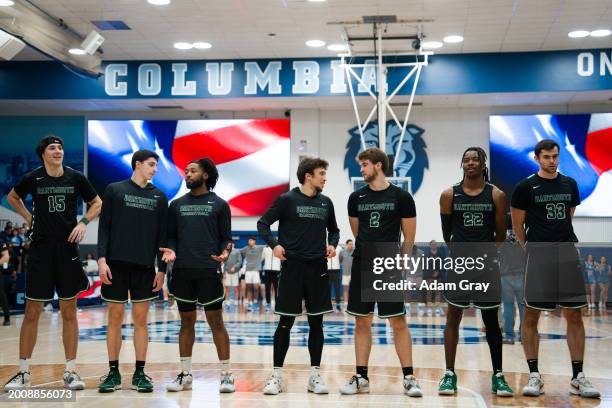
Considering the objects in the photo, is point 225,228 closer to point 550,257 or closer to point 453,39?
point 550,257

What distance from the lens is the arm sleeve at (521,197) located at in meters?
6.06

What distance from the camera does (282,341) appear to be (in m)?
5.98

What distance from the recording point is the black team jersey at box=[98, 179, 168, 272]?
593 centimetres

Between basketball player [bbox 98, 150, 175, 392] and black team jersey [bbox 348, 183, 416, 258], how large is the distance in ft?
5.18

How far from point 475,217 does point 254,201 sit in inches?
530

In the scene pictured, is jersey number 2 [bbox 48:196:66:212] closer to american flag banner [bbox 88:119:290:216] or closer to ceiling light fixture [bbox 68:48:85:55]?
ceiling light fixture [bbox 68:48:85:55]

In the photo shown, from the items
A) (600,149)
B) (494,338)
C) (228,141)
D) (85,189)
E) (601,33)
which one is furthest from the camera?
(228,141)

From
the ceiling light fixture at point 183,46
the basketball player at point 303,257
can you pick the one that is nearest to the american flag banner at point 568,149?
the ceiling light fixture at point 183,46

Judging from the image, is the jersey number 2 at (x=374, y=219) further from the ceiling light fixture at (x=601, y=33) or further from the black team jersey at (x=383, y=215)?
the ceiling light fixture at (x=601, y=33)

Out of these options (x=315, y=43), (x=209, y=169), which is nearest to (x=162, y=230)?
(x=209, y=169)

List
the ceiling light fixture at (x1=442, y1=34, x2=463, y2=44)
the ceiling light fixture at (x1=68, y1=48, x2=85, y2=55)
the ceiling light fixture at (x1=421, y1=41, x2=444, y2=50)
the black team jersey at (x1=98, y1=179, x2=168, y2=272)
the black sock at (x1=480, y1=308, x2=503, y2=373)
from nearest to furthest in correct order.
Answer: the black sock at (x1=480, y1=308, x2=503, y2=373)
the black team jersey at (x1=98, y1=179, x2=168, y2=272)
the ceiling light fixture at (x1=68, y1=48, x2=85, y2=55)
the ceiling light fixture at (x1=442, y1=34, x2=463, y2=44)
the ceiling light fixture at (x1=421, y1=41, x2=444, y2=50)

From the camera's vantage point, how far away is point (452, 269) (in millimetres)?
5984

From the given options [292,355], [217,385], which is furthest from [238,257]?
[217,385]

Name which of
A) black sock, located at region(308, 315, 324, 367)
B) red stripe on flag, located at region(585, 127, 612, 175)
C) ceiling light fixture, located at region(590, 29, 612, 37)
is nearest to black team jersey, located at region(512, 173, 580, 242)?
black sock, located at region(308, 315, 324, 367)
